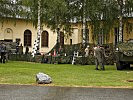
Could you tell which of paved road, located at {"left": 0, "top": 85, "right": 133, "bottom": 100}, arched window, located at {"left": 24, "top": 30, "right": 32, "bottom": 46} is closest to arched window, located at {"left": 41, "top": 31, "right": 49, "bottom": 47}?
Result: arched window, located at {"left": 24, "top": 30, "right": 32, "bottom": 46}

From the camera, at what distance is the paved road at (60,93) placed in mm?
10875

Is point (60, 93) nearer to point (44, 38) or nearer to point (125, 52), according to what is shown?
point (125, 52)

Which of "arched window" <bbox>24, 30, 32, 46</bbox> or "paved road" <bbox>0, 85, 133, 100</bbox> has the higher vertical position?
"arched window" <bbox>24, 30, 32, 46</bbox>

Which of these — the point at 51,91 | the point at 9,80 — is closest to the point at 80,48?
the point at 9,80

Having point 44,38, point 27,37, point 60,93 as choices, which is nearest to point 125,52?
point 60,93

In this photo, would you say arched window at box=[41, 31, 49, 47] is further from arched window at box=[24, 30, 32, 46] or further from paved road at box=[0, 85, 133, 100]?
paved road at box=[0, 85, 133, 100]

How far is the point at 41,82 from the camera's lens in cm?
1459

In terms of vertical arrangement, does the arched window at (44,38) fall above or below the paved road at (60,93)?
above

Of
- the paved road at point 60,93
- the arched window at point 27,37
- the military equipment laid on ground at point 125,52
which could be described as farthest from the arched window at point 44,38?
the paved road at point 60,93

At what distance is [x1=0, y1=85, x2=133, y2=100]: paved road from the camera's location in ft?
35.7

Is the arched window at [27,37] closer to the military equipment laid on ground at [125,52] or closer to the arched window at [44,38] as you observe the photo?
the arched window at [44,38]

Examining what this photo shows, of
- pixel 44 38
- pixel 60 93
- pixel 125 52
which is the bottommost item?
pixel 60 93

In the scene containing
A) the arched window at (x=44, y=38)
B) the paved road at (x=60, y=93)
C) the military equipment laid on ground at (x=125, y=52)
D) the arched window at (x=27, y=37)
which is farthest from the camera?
the arched window at (x=44, y=38)

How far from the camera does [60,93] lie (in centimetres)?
1183
